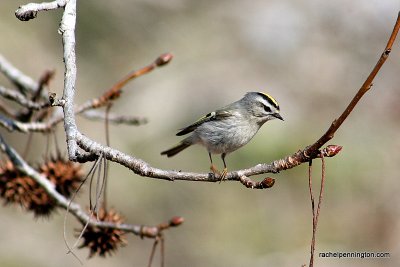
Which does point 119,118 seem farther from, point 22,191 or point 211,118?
point 22,191

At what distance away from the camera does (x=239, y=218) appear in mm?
8492

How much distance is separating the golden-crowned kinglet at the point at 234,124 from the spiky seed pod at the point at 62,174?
3.40 feet

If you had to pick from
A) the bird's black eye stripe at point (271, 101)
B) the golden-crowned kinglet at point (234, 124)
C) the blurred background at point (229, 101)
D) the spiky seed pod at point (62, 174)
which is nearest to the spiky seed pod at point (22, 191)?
the spiky seed pod at point (62, 174)

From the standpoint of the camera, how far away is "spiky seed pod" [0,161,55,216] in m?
3.70

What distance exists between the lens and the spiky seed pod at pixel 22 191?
12.1ft

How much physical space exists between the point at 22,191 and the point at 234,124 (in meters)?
1.69

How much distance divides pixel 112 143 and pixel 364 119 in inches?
180

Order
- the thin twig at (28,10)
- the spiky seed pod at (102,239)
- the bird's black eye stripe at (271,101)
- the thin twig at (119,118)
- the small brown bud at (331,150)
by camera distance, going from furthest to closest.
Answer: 1. the bird's black eye stripe at (271,101)
2. the thin twig at (119,118)
3. the spiky seed pod at (102,239)
4. the thin twig at (28,10)
5. the small brown bud at (331,150)

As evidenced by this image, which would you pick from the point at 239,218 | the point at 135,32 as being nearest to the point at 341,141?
the point at 239,218

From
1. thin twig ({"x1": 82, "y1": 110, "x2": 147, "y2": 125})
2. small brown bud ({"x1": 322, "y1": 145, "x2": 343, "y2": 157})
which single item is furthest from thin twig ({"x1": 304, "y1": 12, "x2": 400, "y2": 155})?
thin twig ({"x1": 82, "y1": 110, "x2": 147, "y2": 125})

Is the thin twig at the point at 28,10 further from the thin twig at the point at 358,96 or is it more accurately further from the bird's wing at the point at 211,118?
the bird's wing at the point at 211,118

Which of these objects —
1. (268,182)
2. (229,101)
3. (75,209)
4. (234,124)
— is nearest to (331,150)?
(268,182)

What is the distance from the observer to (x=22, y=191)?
3.70 m

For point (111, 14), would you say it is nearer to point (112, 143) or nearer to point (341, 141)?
point (112, 143)
